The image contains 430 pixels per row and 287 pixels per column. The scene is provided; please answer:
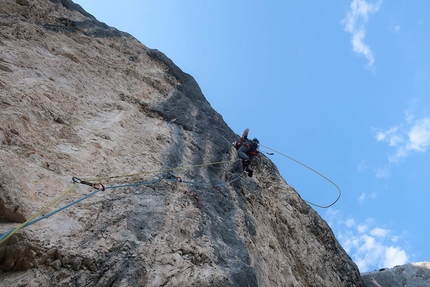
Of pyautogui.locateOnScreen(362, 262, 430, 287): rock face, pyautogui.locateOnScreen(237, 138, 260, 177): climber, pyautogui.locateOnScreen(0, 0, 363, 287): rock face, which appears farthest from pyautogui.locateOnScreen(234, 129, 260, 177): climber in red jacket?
pyautogui.locateOnScreen(362, 262, 430, 287): rock face

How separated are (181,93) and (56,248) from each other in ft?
20.1

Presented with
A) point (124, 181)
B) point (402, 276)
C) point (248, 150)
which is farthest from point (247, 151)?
point (402, 276)

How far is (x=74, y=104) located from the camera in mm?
5383

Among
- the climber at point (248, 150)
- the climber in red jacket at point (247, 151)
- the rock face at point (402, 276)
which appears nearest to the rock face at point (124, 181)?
the climber in red jacket at point (247, 151)

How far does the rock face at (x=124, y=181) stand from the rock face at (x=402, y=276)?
687 cm

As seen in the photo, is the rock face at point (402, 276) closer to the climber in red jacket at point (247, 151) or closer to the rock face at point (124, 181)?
the rock face at point (124, 181)

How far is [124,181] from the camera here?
444cm

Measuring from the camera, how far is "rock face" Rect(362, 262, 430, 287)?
46.4ft

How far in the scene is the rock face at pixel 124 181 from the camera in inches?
119

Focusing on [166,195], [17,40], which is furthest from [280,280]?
[17,40]

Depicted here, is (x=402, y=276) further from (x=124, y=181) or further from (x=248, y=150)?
(x=124, y=181)

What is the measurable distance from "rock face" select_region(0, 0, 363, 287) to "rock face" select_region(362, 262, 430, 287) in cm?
687

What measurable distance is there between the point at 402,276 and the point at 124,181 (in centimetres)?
1461

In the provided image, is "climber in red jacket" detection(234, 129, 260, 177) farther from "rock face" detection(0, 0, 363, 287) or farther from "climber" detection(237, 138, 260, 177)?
"rock face" detection(0, 0, 363, 287)
